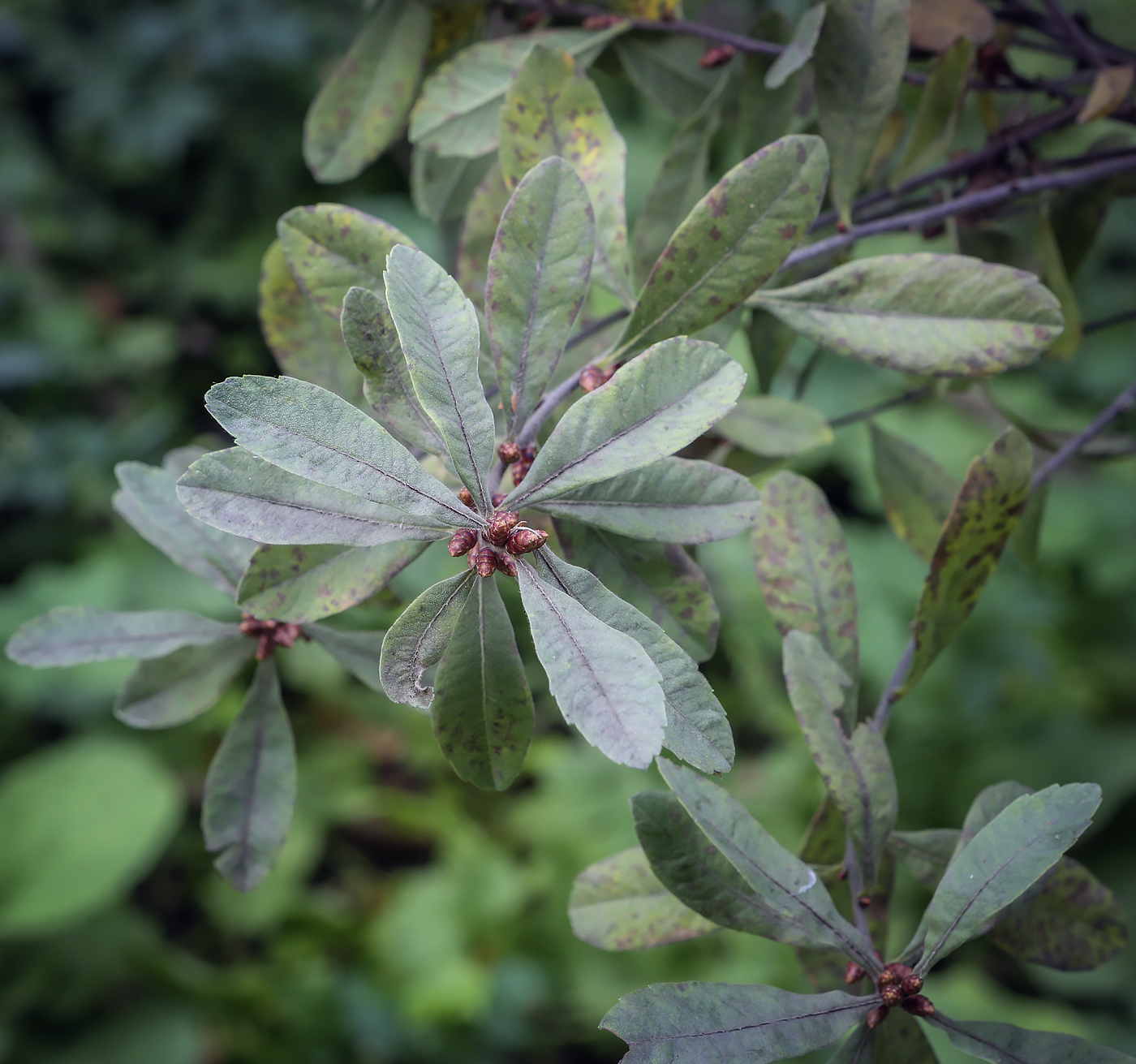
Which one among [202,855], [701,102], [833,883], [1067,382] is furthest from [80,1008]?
[1067,382]

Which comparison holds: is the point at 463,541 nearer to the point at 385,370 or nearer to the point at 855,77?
the point at 385,370

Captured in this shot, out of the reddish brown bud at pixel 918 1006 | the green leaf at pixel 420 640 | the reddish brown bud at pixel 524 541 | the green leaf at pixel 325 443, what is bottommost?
the reddish brown bud at pixel 918 1006

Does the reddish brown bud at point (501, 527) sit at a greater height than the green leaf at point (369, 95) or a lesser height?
lesser

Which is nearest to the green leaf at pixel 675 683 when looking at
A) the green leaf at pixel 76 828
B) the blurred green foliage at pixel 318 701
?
the blurred green foliage at pixel 318 701

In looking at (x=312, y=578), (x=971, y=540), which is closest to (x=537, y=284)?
(x=312, y=578)

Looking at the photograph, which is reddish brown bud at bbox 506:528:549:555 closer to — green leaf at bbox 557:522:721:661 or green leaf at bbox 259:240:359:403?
green leaf at bbox 557:522:721:661

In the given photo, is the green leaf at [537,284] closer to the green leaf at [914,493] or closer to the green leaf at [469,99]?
the green leaf at [469,99]
